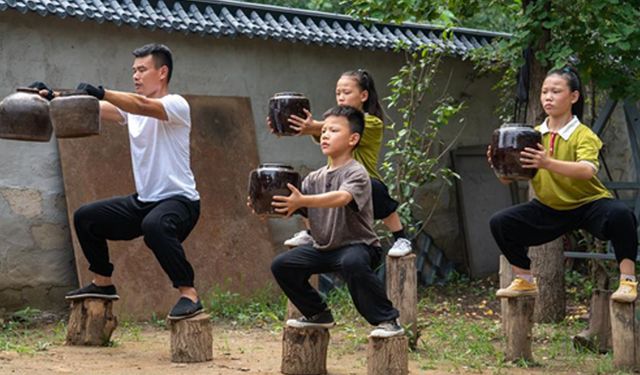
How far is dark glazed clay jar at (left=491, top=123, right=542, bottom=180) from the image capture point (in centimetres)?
607

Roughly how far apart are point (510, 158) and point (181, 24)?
3.97m

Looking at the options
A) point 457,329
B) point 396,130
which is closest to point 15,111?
point 457,329

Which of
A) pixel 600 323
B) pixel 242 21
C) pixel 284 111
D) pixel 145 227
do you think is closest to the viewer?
pixel 284 111

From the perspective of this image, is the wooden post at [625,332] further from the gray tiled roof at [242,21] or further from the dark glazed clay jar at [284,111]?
the gray tiled roof at [242,21]

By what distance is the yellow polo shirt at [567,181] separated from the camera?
652 cm

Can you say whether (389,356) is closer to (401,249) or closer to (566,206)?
(401,249)

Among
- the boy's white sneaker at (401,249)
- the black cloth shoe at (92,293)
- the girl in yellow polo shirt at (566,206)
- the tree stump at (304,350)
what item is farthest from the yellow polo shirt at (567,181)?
the black cloth shoe at (92,293)

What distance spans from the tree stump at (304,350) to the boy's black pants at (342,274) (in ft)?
0.38

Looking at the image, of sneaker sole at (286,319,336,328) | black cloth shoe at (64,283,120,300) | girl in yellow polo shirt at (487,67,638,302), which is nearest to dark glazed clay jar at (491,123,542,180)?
girl in yellow polo shirt at (487,67,638,302)

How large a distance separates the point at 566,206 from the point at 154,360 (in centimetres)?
272

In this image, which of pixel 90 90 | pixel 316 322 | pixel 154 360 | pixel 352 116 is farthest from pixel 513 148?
pixel 154 360

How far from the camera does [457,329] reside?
28.6 feet

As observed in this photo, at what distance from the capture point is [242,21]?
380 inches

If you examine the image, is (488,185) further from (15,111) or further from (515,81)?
(15,111)
